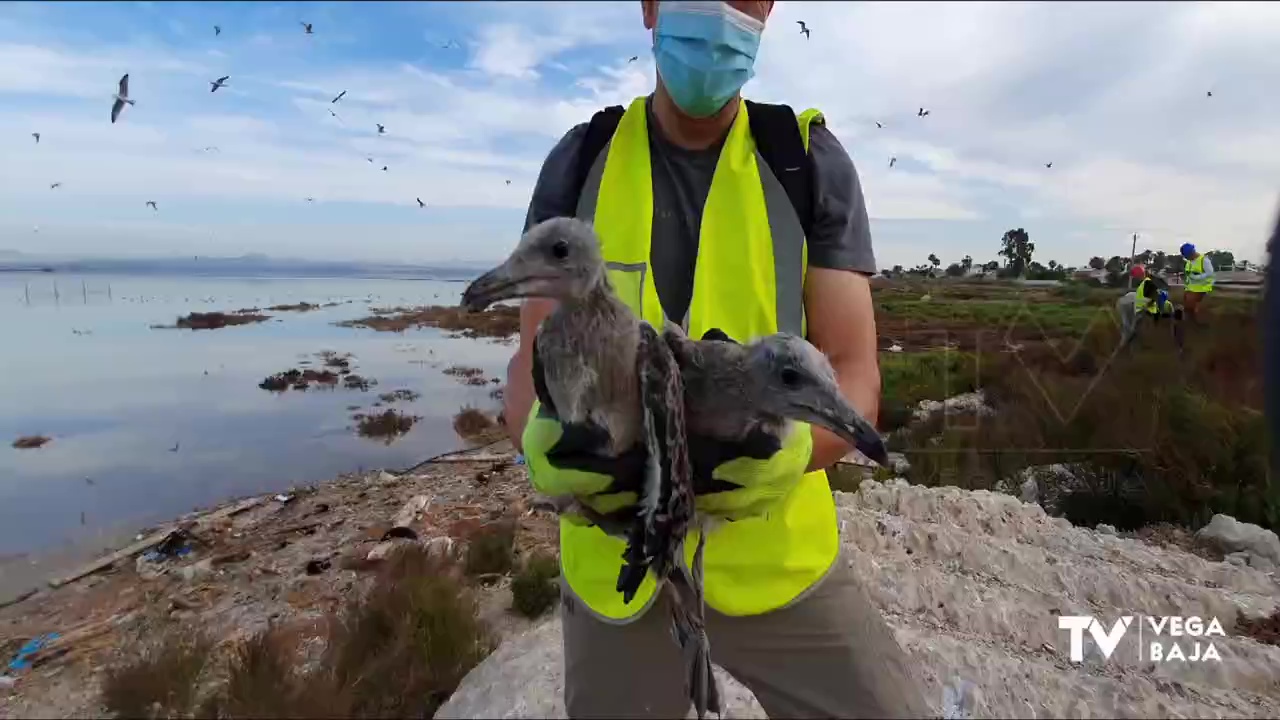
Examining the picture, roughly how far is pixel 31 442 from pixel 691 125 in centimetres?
1467

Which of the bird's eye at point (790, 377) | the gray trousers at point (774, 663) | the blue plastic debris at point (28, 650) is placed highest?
the bird's eye at point (790, 377)

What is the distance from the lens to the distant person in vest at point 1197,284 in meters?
15.6

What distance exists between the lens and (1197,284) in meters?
15.8

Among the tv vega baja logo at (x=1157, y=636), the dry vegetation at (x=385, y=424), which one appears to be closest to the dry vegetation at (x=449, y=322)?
the dry vegetation at (x=385, y=424)

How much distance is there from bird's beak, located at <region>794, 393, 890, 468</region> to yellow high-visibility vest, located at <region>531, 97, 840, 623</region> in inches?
24.1

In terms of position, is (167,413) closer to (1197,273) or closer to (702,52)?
(702,52)

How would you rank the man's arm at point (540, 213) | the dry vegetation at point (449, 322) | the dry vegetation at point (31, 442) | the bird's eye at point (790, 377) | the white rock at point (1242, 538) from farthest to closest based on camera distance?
the dry vegetation at point (449, 322), the dry vegetation at point (31, 442), the white rock at point (1242, 538), the man's arm at point (540, 213), the bird's eye at point (790, 377)

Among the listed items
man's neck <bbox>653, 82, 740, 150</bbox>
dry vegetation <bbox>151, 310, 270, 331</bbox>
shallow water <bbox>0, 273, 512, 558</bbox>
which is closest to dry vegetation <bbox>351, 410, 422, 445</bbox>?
shallow water <bbox>0, 273, 512, 558</bbox>

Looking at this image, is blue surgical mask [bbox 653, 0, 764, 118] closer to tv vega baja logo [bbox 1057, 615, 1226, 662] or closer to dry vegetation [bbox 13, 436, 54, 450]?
tv vega baja logo [bbox 1057, 615, 1226, 662]

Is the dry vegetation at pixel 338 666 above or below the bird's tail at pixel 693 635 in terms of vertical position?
below

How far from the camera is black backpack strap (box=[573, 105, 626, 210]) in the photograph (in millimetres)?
2836

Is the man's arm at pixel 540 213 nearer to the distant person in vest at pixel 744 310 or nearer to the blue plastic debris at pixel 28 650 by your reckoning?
the distant person in vest at pixel 744 310

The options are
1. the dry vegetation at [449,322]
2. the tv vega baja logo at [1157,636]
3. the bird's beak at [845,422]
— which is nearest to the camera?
the bird's beak at [845,422]

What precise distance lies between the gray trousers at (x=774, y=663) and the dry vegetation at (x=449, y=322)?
26.1m
